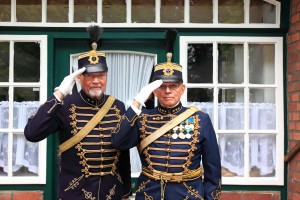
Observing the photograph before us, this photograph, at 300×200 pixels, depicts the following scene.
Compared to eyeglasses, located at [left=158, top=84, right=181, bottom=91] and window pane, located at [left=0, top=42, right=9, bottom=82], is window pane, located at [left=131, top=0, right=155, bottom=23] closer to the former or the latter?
window pane, located at [left=0, top=42, right=9, bottom=82]

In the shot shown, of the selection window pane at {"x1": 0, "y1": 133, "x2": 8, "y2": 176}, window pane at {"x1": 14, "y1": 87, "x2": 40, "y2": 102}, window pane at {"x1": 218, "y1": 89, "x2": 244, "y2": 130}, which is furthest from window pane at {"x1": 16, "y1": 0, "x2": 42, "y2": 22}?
window pane at {"x1": 218, "y1": 89, "x2": 244, "y2": 130}

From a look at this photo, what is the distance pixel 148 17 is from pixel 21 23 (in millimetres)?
1263

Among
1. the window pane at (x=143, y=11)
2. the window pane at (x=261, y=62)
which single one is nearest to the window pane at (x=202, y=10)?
the window pane at (x=143, y=11)

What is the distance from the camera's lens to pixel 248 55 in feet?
15.5

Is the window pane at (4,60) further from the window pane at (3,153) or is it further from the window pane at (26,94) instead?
the window pane at (3,153)

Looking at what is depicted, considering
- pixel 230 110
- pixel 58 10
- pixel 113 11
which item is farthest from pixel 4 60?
pixel 230 110

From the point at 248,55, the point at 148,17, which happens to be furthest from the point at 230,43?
the point at 148,17

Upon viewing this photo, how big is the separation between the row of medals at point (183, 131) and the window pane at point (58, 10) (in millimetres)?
2096

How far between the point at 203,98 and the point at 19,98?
1842mm

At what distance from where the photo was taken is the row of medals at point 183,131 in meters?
3.09

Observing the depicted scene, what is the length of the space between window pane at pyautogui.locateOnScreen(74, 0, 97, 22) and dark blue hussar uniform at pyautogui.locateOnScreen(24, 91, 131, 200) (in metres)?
1.57

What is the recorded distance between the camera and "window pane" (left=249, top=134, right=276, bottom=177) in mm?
4703

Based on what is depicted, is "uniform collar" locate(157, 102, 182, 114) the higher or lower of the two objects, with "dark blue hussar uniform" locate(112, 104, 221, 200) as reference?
higher

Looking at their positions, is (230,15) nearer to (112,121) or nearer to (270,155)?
(270,155)
